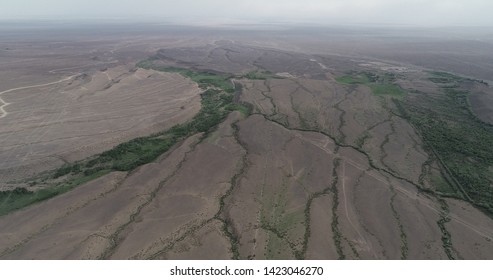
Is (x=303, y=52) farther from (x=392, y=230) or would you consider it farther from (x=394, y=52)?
(x=392, y=230)

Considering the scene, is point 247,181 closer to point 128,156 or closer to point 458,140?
point 128,156

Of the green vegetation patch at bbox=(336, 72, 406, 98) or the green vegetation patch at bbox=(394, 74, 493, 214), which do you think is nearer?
the green vegetation patch at bbox=(394, 74, 493, 214)

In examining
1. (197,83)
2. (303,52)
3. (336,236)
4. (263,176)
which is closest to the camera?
(336,236)

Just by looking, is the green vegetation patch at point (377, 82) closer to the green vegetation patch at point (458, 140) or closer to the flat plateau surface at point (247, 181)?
the flat plateau surface at point (247, 181)

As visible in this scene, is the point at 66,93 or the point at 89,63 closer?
the point at 66,93

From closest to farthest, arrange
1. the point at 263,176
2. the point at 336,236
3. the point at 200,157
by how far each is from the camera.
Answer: the point at 336,236 < the point at 263,176 < the point at 200,157

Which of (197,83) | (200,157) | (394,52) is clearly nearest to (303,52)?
(394,52)

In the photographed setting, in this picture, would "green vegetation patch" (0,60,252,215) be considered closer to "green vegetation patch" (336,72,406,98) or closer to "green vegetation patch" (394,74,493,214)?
"green vegetation patch" (394,74,493,214)

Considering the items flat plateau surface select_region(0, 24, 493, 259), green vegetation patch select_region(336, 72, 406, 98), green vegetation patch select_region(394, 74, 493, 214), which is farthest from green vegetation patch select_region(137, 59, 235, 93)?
green vegetation patch select_region(394, 74, 493, 214)
